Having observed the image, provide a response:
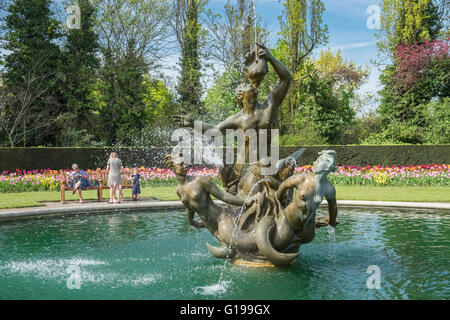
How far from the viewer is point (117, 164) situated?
13.0 metres

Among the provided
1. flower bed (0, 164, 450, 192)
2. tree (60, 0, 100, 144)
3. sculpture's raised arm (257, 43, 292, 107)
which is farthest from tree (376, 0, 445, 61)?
sculpture's raised arm (257, 43, 292, 107)

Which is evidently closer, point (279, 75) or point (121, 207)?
point (279, 75)

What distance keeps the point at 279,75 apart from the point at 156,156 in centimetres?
1767

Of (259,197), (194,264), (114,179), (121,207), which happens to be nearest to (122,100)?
(114,179)

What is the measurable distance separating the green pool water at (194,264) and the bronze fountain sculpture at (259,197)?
306 mm

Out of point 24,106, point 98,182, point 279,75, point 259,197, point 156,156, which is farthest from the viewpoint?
point 24,106

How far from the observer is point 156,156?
23.0 m

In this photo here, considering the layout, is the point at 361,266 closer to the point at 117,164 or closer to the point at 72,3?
the point at 117,164

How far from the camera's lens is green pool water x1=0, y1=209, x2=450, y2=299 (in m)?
4.89

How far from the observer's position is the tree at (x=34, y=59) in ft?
86.9

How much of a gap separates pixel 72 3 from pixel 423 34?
74.5ft

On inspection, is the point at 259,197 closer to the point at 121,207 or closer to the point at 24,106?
the point at 121,207

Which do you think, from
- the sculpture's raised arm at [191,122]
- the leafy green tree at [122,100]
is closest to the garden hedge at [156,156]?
the leafy green tree at [122,100]

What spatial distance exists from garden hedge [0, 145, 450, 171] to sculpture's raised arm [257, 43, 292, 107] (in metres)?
16.1
